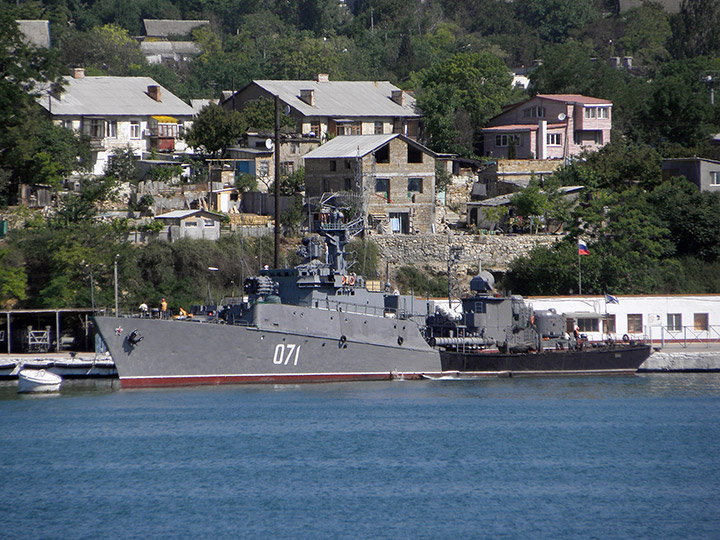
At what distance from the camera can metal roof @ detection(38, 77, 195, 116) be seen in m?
58.9

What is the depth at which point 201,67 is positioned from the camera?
9875 cm

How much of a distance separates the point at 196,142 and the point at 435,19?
70254 millimetres

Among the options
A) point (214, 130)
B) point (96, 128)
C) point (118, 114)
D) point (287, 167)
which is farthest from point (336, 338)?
point (118, 114)

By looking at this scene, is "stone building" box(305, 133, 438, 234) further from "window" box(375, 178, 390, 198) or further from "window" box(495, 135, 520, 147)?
"window" box(495, 135, 520, 147)

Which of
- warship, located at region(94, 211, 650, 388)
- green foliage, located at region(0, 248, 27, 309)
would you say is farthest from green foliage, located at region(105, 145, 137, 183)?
warship, located at region(94, 211, 650, 388)

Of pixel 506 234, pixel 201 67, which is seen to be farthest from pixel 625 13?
pixel 506 234

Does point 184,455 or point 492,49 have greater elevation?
point 492,49

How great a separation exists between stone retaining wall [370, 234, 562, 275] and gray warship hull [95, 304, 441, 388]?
13.8m

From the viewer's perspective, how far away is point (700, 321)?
41.1m

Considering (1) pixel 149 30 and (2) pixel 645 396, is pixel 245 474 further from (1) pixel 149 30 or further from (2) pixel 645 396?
(1) pixel 149 30

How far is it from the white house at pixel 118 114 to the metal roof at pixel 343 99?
6.33 meters

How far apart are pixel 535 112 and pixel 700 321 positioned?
27.6 metres

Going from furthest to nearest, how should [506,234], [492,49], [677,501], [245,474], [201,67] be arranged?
[492,49] < [201,67] < [506,234] < [245,474] < [677,501]

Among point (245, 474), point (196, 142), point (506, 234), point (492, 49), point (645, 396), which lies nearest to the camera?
point (245, 474)
